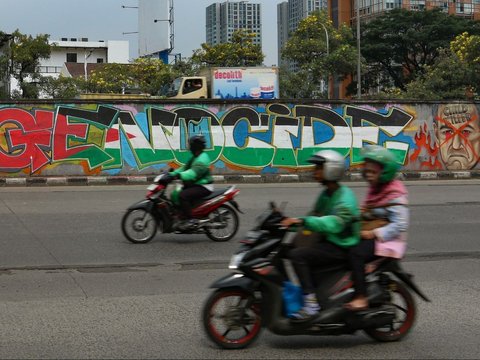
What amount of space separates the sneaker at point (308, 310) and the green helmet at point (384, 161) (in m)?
1.08

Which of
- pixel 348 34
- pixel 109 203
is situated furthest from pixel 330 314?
pixel 348 34

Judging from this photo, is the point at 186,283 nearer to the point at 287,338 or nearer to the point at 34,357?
the point at 287,338

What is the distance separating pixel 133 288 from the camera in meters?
6.95

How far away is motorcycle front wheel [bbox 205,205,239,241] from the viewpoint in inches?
A: 386

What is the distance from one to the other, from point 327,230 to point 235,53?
4584 centimetres

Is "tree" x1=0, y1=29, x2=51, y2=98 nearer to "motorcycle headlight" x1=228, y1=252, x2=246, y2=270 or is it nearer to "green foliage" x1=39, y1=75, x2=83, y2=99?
"green foliage" x1=39, y1=75, x2=83, y2=99

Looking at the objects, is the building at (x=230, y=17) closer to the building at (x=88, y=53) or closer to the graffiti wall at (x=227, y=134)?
the building at (x=88, y=53)

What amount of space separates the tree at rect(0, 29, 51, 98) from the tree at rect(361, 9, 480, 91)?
112ft

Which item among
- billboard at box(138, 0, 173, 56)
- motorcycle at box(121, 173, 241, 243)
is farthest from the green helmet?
billboard at box(138, 0, 173, 56)

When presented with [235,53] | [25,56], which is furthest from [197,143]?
[235,53]

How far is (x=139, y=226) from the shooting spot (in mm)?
9680

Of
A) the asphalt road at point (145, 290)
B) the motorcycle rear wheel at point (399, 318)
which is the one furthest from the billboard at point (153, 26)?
the motorcycle rear wheel at point (399, 318)

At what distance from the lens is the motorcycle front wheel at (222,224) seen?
32.1ft

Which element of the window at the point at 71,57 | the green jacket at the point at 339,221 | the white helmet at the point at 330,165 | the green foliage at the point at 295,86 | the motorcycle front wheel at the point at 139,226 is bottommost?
the motorcycle front wheel at the point at 139,226
